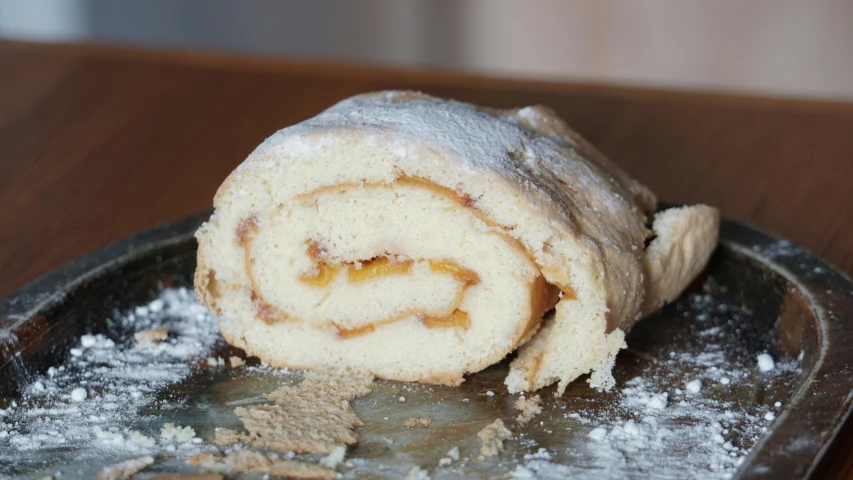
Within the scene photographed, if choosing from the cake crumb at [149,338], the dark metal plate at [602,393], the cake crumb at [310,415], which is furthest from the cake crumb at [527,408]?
the cake crumb at [149,338]

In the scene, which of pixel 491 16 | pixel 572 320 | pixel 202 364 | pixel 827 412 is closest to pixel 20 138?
pixel 202 364

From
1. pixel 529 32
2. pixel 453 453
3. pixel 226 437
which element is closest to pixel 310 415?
pixel 226 437

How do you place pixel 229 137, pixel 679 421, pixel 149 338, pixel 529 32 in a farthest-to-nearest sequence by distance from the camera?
pixel 529 32, pixel 229 137, pixel 149 338, pixel 679 421

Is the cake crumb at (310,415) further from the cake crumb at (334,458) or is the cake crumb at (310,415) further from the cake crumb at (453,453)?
the cake crumb at (453,453)

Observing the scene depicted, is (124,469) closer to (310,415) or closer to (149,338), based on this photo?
(310,415)

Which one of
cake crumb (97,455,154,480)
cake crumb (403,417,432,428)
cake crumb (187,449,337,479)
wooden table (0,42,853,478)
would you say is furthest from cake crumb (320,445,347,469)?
wooden table (0,42,853,478)

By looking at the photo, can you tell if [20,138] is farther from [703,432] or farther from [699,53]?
[699,53]

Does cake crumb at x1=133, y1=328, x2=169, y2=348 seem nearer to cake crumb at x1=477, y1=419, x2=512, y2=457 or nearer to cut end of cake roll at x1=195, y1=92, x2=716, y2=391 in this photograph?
cut end of cake roll at x1=195, y1=92, x2=716, y2=391
